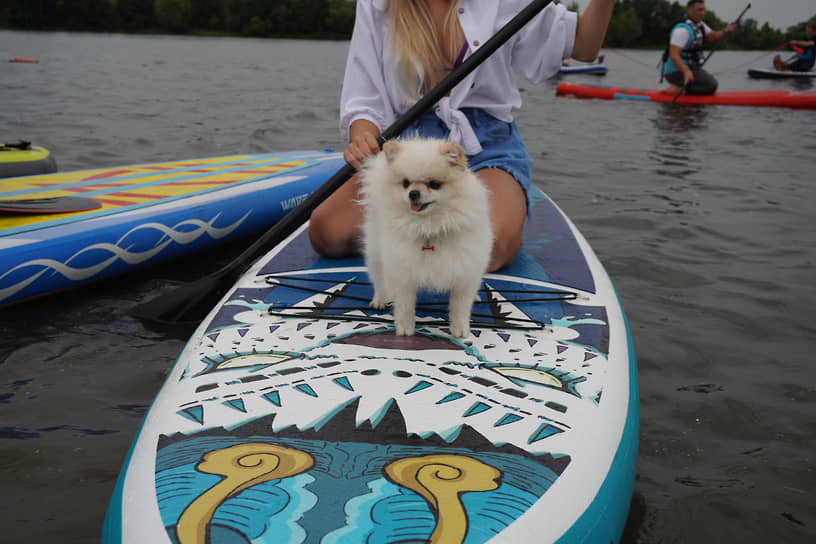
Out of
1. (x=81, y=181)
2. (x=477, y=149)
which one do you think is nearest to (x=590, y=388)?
(x=477, y=149)

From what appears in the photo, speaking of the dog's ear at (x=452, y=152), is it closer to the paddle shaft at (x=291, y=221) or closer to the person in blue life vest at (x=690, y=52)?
the paddle shaft at (x=291, y=221)

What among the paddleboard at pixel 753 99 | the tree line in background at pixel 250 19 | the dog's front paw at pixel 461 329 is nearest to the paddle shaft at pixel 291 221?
the dog's front paw at pixel 461 329

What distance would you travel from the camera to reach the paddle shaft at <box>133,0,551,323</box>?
325cm

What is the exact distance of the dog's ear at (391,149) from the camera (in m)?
2.38

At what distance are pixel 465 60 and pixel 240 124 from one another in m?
10.3

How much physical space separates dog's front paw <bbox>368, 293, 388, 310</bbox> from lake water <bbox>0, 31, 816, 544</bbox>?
1281mm

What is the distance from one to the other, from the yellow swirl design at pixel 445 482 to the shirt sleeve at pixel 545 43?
2.26 meters

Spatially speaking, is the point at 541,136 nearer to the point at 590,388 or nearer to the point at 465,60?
the point at 465,60

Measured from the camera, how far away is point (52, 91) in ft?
52.6

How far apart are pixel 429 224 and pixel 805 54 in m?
23.8

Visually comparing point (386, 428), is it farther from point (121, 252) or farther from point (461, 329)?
point (121, 252)

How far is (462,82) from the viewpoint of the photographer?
3.50m

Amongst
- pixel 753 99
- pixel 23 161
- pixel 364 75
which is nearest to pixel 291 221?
pixel 364 75

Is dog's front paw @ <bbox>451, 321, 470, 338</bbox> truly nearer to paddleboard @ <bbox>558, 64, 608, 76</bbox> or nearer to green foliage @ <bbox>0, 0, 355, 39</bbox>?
paddleboard @ <bbox>558, 64, 608, 76</bbox>
